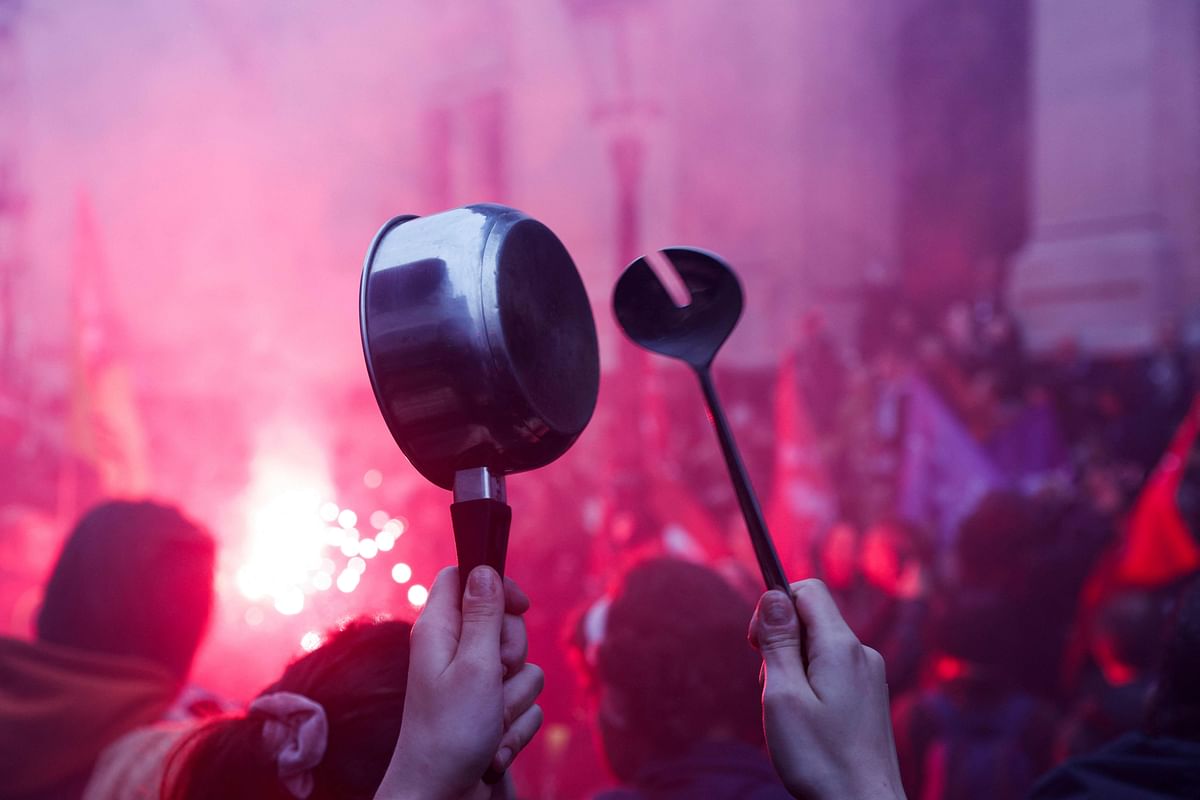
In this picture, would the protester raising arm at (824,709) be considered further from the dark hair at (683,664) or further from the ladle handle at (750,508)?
the dark hair at (683,664)

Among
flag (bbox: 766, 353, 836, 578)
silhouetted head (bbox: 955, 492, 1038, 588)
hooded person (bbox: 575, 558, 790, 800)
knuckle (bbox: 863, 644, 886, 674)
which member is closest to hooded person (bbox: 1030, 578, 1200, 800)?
hooded person (bbox: 575, 558, 790, 800)

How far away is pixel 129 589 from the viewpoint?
1.82 m

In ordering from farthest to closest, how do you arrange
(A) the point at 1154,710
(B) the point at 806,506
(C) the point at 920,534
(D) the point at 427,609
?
(B) the point at 806,506
(C) the point at 920,534
(A) the point at 1154,710
(D) the point at 427,609

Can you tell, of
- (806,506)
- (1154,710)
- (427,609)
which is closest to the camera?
(427,609)

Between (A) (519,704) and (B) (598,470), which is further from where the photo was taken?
(B) (598,470)

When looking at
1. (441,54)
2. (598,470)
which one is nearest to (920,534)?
(598,470)

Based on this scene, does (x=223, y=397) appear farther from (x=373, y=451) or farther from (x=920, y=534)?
(x=920, y=534)

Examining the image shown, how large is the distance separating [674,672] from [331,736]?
0.72m

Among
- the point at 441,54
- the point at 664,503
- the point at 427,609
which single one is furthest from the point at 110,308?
the point at 427,609

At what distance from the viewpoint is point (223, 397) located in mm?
7871

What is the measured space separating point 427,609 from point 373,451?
6505 millimetres

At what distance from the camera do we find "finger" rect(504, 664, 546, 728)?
83cm

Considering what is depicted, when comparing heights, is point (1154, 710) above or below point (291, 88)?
below

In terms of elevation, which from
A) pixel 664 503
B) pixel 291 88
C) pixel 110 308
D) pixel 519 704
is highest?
pixel 291 88
